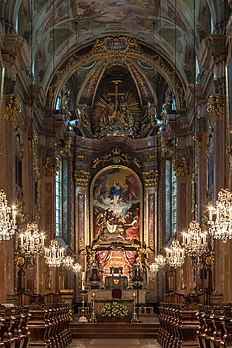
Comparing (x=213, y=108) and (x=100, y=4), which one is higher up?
(x=100, y=4)

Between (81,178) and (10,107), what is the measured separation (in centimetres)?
1730

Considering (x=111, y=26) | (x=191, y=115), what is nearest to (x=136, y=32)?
(x=111, y=26)

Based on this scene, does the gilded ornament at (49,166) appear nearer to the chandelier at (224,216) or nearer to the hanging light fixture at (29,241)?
the hanging light fixture at (29,241)

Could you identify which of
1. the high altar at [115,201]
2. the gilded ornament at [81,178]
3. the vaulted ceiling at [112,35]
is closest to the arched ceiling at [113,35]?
the vaulted ceiling at [112,35]

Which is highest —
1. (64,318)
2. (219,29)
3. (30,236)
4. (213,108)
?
(219,29)

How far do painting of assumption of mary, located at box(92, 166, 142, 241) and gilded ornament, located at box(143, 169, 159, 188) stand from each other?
27.0 inches

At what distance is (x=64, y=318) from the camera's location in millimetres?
26234

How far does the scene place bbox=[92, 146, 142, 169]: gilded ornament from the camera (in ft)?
145

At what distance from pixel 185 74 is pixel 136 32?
2906 millimetres

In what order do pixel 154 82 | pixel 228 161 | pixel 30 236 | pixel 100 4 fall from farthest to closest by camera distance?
pixel 154 82, pixel 100 4, pixel 30 236, pixel 228 161

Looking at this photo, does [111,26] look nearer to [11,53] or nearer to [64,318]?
[11,53]

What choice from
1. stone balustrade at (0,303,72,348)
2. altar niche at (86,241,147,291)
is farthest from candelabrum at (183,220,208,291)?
altar niche at (86,241,147,291)

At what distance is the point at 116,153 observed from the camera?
4419cm

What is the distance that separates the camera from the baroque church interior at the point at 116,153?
87.4 ft
